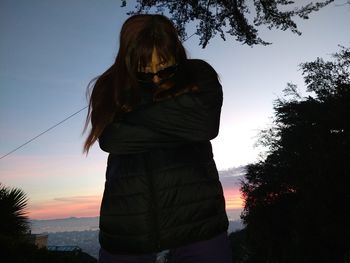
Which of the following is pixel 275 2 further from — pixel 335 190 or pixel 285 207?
pixel 285 207

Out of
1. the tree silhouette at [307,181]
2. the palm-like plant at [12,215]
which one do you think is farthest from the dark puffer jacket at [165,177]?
the tree silhouette at [307,181]

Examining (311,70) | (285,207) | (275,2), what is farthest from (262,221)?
(275,2)

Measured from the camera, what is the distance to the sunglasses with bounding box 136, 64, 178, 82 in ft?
6.34

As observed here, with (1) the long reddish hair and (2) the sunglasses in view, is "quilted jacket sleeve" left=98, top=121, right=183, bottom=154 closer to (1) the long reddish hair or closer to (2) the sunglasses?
(1) the long reddish hair

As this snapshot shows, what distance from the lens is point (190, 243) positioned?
1.66 meters

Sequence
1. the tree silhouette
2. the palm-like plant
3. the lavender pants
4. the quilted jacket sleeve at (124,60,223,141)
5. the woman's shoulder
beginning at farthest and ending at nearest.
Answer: the tree silhouette → the palm-like plant → the woman's shoulder → the quilted jacket sleeve at (124,60,223,141) → the lavender pants

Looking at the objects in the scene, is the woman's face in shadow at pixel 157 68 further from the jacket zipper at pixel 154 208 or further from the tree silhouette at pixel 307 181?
the tree silhouette at pixel 307 181

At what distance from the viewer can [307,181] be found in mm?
28031

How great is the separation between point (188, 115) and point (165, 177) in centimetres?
31

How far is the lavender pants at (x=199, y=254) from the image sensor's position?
1641 mm

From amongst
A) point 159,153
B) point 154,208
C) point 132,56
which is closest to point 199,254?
point 154,208

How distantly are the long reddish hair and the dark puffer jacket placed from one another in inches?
4.1

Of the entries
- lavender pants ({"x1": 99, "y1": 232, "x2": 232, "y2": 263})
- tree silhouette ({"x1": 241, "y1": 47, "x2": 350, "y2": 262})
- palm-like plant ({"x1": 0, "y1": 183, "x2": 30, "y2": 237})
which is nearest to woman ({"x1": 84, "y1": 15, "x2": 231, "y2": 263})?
lavender pants ({"x1": 99, "y1": 232, "x2": 232, "y2": 263})

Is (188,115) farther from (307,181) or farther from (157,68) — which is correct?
(307,181)
